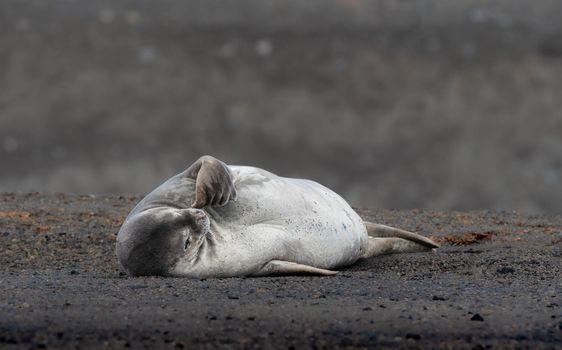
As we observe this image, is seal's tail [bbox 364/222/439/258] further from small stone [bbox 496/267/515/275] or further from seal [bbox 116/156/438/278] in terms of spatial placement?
small stone [bbox 496/267/515/275]

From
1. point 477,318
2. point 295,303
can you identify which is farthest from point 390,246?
point 477,318

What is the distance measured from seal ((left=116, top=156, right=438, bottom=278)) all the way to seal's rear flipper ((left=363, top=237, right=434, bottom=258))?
18.5 inches

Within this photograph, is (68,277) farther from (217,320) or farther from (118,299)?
(217,320)

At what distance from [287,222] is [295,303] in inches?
54.2

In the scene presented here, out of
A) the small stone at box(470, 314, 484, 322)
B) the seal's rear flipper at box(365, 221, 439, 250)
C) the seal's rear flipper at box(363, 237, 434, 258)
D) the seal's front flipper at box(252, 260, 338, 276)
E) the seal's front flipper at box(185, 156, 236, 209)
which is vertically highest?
the seal's front flipper at box(185, 156, 236, 209)

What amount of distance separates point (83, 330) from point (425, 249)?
367 centimetres

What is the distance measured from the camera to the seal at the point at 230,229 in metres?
6.50

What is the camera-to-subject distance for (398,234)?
8.12 metres

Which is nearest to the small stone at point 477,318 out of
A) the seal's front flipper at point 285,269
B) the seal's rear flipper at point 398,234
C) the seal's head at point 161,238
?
the seal's front flipper at point 285,269

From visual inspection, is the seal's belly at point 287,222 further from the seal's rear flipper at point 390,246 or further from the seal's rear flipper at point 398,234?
the seal's rear flipper at point 398,234

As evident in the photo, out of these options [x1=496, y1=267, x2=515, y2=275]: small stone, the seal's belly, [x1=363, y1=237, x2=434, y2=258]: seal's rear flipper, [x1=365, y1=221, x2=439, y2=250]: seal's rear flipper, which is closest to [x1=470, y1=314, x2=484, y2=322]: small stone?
the seal's belly

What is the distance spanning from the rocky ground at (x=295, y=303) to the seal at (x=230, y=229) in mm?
146

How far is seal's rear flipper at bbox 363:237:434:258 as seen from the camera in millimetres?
7793

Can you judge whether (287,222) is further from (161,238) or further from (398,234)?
(398,234)
